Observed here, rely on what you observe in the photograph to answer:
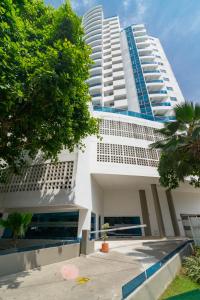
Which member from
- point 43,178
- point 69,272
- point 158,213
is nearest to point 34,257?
point 69,272

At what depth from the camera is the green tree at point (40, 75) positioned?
6.70 metres

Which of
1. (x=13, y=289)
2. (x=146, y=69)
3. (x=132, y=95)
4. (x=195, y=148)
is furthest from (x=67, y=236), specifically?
(x=146, y=69)

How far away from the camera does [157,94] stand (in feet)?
133

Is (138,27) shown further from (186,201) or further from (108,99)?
(186,201)

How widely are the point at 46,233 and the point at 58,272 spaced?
9750 millimetres

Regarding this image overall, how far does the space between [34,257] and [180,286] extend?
5935 mm

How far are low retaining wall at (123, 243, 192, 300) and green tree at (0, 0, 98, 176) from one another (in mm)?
6882

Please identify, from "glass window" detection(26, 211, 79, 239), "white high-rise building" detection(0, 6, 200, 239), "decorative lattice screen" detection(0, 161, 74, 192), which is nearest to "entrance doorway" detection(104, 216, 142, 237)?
"white high-rise building" detection(0, 6, 200, 239)

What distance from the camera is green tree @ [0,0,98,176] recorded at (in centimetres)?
670

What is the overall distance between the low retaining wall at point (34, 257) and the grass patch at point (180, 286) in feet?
17.6

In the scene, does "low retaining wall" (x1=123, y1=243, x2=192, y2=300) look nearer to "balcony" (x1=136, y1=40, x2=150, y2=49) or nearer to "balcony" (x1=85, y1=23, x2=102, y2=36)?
"balcony" (x1=136, y1=40, x2=150, y2=49)

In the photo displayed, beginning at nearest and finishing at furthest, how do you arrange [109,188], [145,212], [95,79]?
1. [145,212]
2. [109,188]
3. [95,79]

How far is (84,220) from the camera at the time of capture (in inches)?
576

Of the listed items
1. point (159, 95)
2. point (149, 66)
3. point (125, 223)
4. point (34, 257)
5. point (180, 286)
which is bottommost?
point (180, 286)
